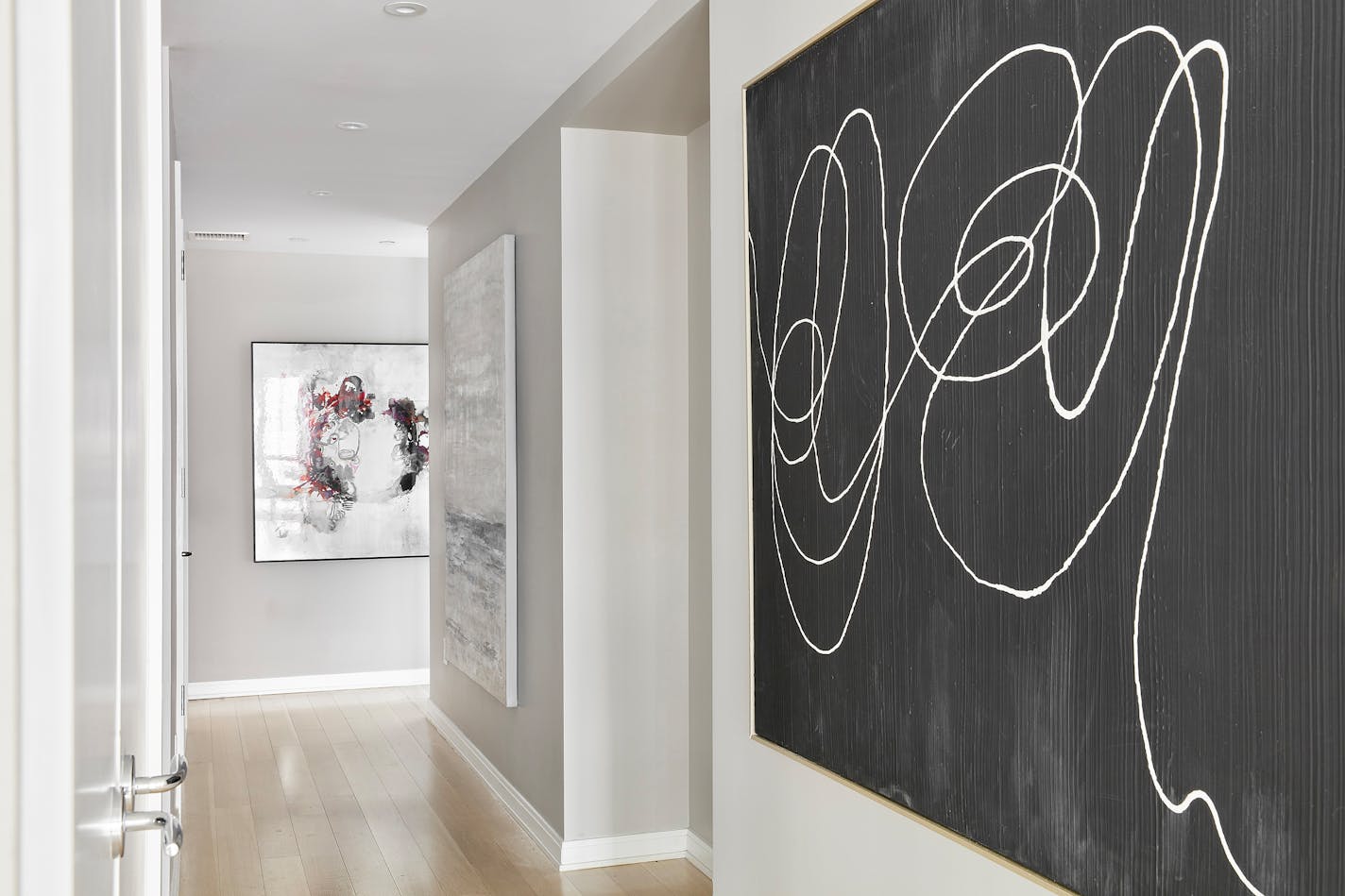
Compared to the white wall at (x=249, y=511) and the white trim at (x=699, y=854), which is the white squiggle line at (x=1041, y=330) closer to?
the white trim at (x=699, y=854)

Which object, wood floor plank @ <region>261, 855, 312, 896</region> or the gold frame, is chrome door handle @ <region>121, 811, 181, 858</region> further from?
wood floor plank @ <region>261, 855, 312, 896</region>

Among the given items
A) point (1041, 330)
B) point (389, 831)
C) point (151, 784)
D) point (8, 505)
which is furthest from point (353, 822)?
point (8, 505)

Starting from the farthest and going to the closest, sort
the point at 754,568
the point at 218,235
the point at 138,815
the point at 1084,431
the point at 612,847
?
the point at 218,235, the point at 612,847, the point at 754,568, the point at 1084,431, the point at 138,815

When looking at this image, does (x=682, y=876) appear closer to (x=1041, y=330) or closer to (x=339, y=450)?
(x=1041, y=330)

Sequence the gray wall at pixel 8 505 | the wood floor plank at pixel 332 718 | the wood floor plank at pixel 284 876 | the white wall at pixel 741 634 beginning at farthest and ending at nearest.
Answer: the wood floor plank at pixel 332 718
the wood floor plank at pixel 284 876
the white wall at pixel 741 634
the gray wall at pixel 8 505

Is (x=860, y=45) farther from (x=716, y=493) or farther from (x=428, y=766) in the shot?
(x=428, y=766)

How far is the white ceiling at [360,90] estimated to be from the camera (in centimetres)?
317

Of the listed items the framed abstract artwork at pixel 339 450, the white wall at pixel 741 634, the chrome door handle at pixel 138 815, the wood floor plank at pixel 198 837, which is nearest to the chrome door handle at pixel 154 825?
the chrome door handle at pixel 138 815

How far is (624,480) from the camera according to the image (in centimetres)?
399

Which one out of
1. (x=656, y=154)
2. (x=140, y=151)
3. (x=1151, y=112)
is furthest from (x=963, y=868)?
(x=656, y=154)

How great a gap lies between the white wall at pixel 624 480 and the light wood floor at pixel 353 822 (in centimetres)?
31

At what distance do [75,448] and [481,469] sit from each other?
4.30 m

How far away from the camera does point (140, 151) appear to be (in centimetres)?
139

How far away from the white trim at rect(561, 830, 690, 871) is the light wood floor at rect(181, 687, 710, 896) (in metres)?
0.04
